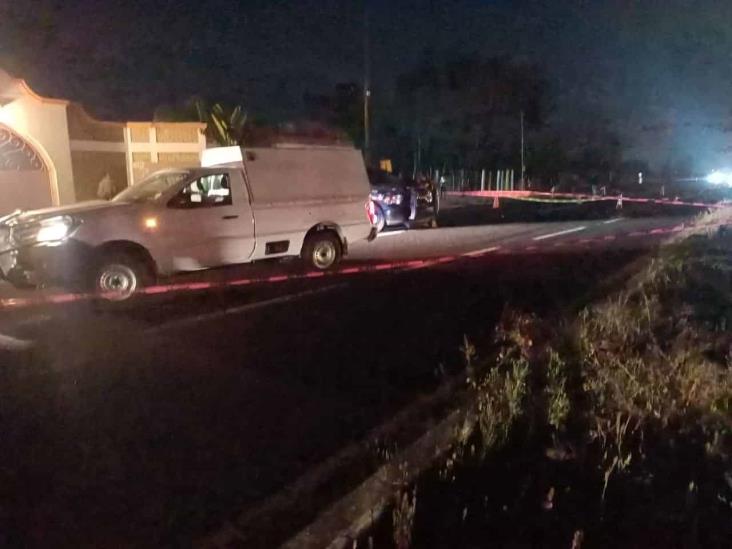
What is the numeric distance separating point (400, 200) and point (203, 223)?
968cm

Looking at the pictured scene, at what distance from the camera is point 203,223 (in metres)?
10.1

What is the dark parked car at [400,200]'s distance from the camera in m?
18.9

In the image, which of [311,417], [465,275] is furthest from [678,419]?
[465,275]

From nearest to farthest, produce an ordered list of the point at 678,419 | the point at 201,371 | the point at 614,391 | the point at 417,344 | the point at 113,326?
the point at 678,419 → the point at 614,391 → the point at 201,371 → the point at 417,344 → the point at 113,326

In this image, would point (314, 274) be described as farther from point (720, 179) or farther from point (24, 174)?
point (720, 179)

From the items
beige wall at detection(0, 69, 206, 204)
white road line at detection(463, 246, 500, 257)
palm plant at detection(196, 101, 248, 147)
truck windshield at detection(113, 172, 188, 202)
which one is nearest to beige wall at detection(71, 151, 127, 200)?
beige wall at detection(0, 69, 206, 204)

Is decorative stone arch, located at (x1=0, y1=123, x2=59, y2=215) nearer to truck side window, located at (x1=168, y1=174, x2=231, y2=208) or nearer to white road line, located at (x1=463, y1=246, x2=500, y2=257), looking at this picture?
truck side window, located at (x1=168, y1=174, x2=231, y2=208)

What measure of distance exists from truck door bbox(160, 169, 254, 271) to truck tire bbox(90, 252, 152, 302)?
1.64 ft

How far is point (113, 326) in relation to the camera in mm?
8023

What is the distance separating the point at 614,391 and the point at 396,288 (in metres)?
5.34

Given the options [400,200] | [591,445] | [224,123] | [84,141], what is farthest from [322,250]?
[224,123]

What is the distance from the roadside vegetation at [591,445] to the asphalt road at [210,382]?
87cm

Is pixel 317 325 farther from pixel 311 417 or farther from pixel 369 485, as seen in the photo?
pixel 369 485

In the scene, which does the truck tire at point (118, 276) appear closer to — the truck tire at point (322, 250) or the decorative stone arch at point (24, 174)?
the truck tire at point (322, 250)
